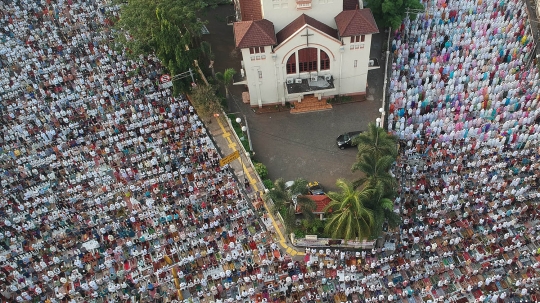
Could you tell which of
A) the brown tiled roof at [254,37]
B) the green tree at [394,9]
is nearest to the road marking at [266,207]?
the brown tiled roof at [254,37]

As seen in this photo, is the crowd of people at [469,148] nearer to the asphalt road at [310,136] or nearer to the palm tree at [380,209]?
the palm tree at [380,209]

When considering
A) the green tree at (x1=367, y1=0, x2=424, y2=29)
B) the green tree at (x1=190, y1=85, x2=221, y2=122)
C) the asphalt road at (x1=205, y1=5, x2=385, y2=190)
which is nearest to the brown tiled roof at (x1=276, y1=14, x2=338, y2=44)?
the asphalt road at (x1=205, y1=5, x2=385, y2=190)

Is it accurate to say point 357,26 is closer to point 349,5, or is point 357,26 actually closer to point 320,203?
point 349,5

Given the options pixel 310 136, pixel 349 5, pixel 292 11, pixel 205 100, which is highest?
pixel 292 11

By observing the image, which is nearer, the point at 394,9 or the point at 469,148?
the point at 469,148

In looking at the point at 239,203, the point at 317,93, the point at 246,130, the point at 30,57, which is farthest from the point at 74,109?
the point at 317,93

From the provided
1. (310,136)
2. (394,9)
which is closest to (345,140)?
(310,136)

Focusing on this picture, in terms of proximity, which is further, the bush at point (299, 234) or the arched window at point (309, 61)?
the arched window at point (309, 61)

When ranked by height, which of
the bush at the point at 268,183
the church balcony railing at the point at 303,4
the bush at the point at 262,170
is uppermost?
the church balcony railing at the point at 303,4
